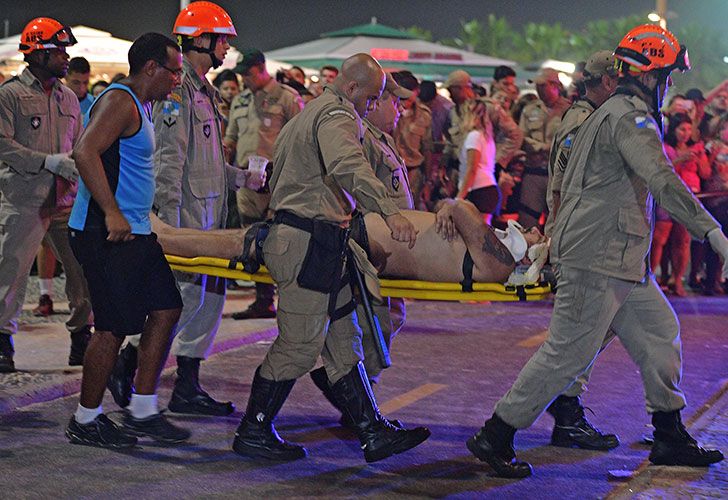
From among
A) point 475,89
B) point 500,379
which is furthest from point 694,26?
point 500,379

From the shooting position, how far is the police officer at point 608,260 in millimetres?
5809

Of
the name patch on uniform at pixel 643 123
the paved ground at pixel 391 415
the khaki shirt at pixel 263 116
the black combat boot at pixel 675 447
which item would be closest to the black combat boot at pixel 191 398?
the paved ground at pixel 391 415

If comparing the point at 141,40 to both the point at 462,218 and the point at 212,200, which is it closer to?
the point at 212,200

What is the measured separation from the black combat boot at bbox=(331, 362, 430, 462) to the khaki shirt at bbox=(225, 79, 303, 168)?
5356 mm

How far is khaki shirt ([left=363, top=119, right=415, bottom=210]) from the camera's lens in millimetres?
6922

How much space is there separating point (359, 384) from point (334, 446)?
52 cm

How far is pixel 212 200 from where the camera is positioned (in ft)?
23.9

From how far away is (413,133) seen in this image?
1329cm

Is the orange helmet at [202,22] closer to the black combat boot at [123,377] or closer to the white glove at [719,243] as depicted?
the black combat boot at [123,377]

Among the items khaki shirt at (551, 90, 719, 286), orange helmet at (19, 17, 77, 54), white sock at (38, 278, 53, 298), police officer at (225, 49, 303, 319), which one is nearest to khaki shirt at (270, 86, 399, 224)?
khaki shirt at (551, 90, 719, 286)

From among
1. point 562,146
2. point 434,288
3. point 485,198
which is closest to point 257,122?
point 485,198

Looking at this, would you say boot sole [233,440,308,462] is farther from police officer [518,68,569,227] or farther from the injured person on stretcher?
police officer [518,68,569,227]

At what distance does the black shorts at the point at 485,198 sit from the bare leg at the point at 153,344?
605 centimetres

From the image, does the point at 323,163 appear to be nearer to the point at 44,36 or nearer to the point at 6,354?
the point at 44,36
